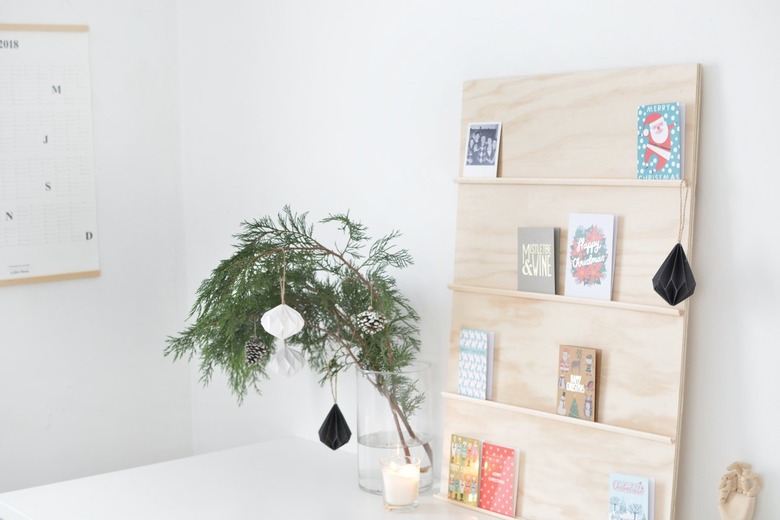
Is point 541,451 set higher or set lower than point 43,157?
lower

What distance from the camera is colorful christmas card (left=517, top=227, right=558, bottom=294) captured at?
4.95 feet

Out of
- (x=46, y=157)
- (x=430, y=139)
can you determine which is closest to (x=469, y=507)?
(x=430, y=139)

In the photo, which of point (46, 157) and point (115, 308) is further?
point (115, 308)

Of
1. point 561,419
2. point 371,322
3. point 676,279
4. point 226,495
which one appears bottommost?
point 226,495

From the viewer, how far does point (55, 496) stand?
173cm

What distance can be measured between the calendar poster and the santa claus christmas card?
1.40 m

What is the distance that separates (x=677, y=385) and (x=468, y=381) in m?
0.39

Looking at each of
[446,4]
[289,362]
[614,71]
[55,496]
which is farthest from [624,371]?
[55,496]

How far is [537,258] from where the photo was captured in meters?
1.53

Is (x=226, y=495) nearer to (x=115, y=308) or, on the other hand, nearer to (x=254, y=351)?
(x=254, y=351)

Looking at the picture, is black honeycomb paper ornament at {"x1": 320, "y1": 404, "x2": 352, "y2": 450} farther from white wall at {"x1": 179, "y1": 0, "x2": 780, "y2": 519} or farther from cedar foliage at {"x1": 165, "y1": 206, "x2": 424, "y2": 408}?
white wall at {"x1": 179, "y1": 0, "x2": 780, "y2": 519}

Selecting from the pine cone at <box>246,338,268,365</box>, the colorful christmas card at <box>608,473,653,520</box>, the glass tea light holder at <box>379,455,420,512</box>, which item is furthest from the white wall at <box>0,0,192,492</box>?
the colorful christmas card at <box>608,473,653,520</box>

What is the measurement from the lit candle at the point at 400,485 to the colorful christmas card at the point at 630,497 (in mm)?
355

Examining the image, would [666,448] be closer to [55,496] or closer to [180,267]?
[55,496]
